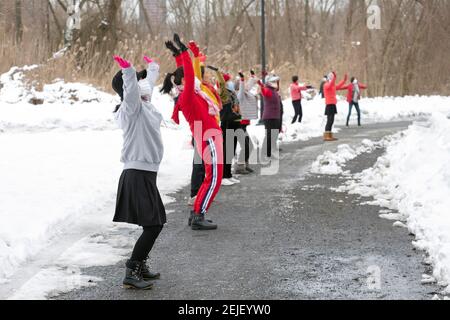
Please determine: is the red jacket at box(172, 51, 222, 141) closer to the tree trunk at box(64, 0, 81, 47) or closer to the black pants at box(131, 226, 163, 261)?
the black pants at box(131, 226, 163, 261)

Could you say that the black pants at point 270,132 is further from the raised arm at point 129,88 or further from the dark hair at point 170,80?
the raised arm at point 129,88

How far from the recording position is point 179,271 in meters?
6.16

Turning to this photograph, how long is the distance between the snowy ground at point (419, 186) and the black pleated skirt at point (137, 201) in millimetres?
2092

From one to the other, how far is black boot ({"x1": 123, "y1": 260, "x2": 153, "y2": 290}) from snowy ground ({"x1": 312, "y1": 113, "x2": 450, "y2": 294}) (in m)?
2.08

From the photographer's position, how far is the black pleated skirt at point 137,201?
18.6 feet

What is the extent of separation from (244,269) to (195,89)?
240cm

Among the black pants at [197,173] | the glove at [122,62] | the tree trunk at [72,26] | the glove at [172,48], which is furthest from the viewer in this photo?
the tree trunk at [72,26]

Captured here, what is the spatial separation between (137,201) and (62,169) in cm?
605

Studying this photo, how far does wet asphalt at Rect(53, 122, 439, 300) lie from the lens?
5.50 meters

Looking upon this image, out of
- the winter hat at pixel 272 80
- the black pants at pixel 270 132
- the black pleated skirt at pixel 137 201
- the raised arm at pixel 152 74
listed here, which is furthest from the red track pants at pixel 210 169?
the black pants at pixel 270 132

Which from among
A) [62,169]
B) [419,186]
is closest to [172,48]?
[419,186]
